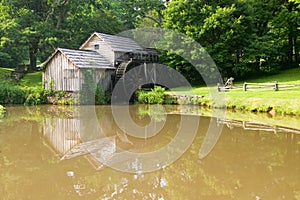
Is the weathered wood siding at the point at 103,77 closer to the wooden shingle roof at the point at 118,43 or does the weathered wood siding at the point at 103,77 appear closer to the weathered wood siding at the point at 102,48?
the weathered wood siding at the point at 102,48

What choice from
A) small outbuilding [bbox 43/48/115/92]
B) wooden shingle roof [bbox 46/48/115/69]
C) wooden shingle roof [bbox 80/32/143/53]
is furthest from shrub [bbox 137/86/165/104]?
wooden shingle roof [bbox 80/32/143/53]

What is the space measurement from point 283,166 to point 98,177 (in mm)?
4449

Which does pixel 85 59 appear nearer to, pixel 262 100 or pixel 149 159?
pixel 262 100

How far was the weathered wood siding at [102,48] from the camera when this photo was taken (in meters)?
23.6

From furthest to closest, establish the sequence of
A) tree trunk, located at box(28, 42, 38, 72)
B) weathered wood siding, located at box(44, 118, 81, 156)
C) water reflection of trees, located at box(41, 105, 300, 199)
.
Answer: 1. tree trunk, located at box(28, 42, 38, 72)
2. weathered wood siding, located at box(44, 118, 81, 156)
3. water reflection of trees, located at box(41, 105, 300, 199)

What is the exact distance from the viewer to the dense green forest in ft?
76.7

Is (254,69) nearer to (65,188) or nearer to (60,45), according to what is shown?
(60,45)

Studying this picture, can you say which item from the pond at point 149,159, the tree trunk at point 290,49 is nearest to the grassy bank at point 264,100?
the pond at point 149,159

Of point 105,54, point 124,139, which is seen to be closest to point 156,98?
point 105,54

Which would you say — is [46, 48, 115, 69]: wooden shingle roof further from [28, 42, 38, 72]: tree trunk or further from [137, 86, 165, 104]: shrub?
[28, 42, 38, 72]: tree trunk

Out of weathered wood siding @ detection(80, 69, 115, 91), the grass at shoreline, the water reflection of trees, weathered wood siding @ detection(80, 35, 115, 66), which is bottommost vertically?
the water reflection of trees

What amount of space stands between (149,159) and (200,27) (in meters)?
16.9

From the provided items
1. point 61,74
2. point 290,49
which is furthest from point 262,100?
point 290,49

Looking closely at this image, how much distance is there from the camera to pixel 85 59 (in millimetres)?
22312
